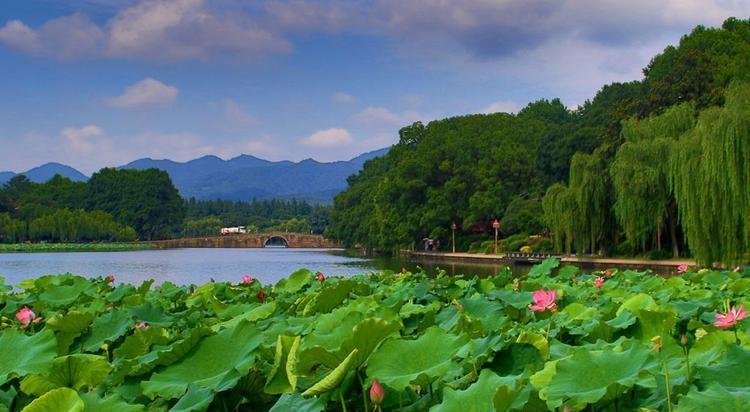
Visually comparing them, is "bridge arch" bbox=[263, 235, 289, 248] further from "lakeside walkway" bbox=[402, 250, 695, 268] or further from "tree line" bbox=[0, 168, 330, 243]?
"lakeside walkway" bbox=[402, 250, 695, 268]

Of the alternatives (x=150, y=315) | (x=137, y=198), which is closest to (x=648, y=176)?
(x=150, y=315)

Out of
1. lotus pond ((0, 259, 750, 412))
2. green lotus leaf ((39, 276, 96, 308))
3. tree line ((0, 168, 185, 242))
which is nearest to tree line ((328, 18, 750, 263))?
green lotus leaf ((39, 276, 96, 308))

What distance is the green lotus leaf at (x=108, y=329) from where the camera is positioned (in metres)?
2.21

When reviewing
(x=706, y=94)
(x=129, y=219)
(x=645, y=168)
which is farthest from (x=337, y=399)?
(x=129, y=219)

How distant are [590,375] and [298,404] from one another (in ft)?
1.63

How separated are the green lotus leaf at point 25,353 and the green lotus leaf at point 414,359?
76 centimetres

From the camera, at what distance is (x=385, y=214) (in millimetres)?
46688

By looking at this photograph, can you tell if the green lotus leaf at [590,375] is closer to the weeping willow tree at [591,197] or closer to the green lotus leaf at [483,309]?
the green lotus leaf at [483,309]

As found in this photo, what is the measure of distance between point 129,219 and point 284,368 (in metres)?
95.2

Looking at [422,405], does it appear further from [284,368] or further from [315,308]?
[315,308]

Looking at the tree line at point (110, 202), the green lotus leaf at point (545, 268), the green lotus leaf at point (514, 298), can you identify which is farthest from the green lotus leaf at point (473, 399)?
the tree line at point (110, 202)

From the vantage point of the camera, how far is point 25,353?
5.51 ft

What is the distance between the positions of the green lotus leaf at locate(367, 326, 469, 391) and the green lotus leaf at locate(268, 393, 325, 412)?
0.34ft

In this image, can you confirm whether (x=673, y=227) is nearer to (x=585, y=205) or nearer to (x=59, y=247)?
(x=585, y=205)
